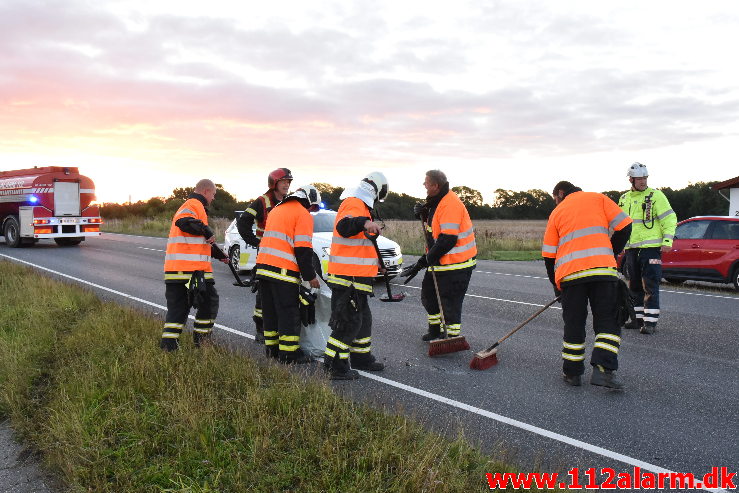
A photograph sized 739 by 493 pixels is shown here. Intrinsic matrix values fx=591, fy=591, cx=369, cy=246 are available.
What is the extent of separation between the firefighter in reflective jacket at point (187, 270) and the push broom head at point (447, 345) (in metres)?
2.34

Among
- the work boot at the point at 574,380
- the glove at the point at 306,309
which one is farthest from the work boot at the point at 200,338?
the work boot at the point at 574,380

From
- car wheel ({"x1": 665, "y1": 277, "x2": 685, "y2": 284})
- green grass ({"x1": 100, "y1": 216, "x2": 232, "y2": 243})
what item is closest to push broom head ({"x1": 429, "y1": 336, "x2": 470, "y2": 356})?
car wheel ({"x1": 665, "y1": 277, "x2": 685, "y2": 284})

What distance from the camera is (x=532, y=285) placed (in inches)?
489

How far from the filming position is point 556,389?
5.31 m

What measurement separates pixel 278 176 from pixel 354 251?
1.53m

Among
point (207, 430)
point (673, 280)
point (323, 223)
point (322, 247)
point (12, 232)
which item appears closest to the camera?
point (207, 430)

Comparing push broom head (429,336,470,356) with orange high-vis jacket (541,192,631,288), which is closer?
orange high-vis jacket (541,192,631,288)

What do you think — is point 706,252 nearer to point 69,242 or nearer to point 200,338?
point 200,338

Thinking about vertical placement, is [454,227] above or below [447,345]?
above

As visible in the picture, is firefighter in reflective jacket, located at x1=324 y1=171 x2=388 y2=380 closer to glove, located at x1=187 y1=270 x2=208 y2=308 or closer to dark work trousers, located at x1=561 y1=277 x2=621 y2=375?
glove, located at x1=187 y1=270 x2=208 y2=308

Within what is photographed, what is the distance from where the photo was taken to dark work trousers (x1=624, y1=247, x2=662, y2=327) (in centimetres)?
772

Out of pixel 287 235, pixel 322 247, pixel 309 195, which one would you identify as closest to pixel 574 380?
pixel 287 235

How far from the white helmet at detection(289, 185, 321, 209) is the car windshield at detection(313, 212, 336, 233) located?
5414 mm

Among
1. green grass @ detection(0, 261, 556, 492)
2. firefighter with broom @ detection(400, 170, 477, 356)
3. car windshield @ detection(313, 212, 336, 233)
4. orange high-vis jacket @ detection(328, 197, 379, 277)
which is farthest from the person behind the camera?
car windshield @ detection(313, 212, 336, 233)
